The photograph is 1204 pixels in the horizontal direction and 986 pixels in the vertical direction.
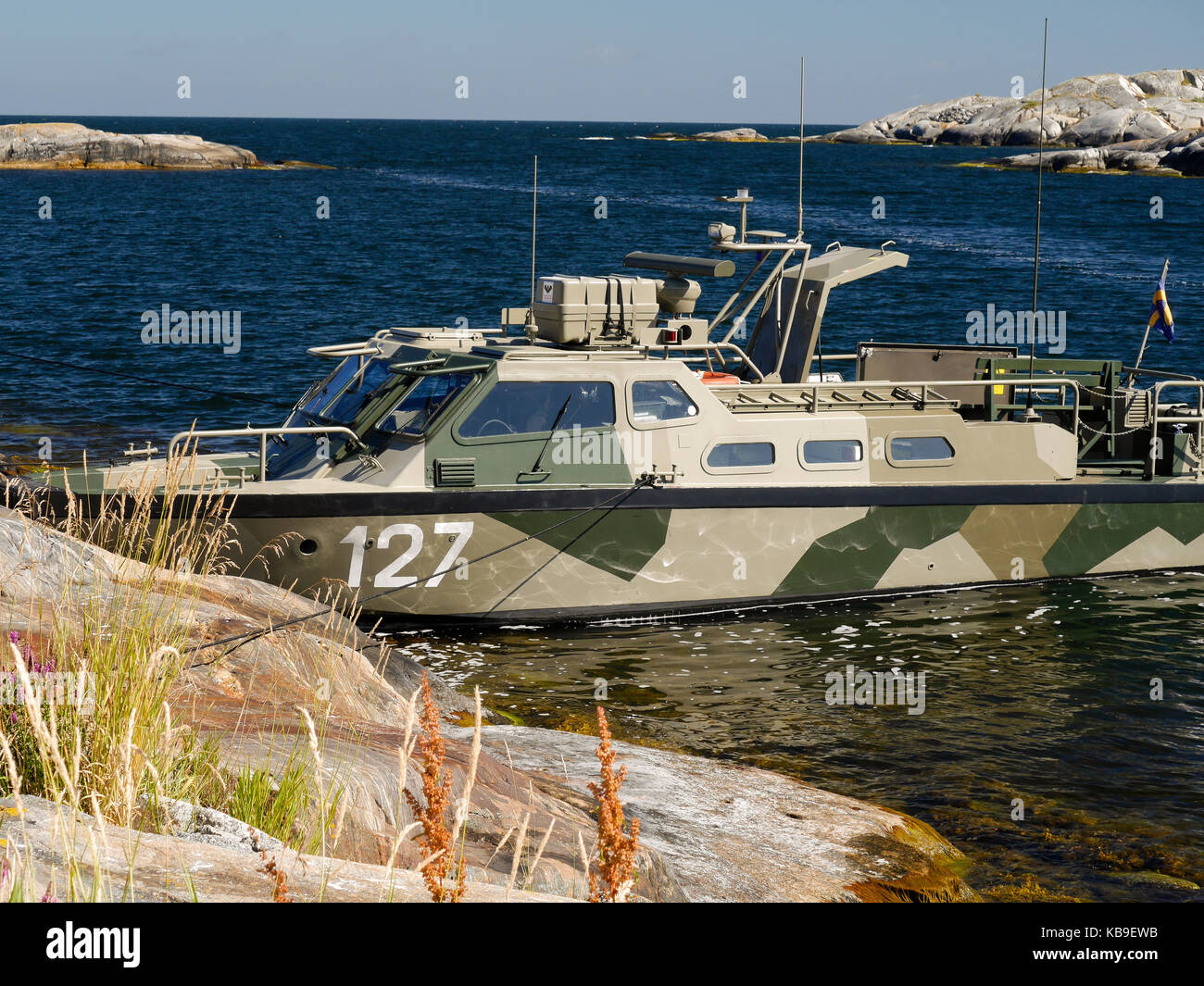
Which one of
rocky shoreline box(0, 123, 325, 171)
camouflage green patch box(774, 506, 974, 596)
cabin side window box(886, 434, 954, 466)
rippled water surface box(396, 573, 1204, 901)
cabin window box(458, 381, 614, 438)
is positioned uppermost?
rocky shoreline box(0, 123, 325, 171)

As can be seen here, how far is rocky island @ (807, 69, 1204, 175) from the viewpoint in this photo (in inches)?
4299

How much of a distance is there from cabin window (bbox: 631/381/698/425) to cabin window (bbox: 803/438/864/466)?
123cm

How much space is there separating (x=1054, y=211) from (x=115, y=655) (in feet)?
251

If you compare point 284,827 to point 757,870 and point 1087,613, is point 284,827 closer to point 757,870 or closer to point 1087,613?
point 757,870

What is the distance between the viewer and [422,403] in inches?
472

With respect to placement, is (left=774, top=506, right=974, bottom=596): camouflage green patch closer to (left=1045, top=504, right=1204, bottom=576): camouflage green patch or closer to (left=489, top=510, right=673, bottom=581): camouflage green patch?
(left=1045, top=504, right=1204, bottom=576): camouflage green patch

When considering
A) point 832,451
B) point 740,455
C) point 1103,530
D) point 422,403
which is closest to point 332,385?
point 422,403

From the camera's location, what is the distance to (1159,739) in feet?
33.2

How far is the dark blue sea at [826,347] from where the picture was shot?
9.30 metres

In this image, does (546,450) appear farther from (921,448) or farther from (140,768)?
(140,768)

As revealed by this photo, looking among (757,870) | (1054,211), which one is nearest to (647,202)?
(1054,211)

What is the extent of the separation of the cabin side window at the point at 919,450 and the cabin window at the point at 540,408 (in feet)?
9.65

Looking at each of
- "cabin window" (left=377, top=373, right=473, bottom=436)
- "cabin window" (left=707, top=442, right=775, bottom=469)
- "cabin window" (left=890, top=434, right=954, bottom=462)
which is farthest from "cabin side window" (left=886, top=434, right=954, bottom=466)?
"cabin window" (left=377, top=373, right=473, bottom=436)

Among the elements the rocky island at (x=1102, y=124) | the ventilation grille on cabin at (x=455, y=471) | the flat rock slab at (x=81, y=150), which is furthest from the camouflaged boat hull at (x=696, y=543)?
the flat rock slab at (x=81, y=150)
